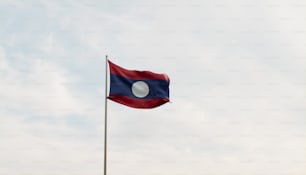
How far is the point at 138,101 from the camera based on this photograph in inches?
1404

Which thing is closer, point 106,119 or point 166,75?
point 106,119

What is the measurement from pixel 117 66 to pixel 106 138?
4213 mm

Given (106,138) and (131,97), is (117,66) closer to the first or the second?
(131,97)

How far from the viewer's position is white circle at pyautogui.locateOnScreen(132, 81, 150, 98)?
35.5 metres

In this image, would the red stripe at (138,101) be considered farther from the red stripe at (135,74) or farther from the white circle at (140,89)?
the red stripe at (135,74)

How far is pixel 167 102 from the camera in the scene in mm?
36312

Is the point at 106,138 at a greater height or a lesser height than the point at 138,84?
lesser

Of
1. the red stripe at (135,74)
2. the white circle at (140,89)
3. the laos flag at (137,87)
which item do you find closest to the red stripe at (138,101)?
the laos flag at (137,87)

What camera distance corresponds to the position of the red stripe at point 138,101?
3500 centimetres

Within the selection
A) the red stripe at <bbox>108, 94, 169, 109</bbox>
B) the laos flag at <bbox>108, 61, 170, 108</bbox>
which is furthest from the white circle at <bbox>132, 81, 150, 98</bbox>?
the red stripe at <bbox>108, 94, 169, 109</bbox>

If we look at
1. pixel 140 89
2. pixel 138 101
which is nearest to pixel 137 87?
pixel 140 89

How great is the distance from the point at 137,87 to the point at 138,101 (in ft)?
2.54

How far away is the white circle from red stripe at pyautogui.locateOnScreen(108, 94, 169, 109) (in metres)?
0.29

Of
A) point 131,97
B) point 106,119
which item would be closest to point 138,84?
point 131,97
